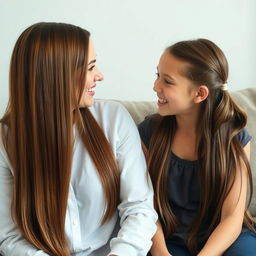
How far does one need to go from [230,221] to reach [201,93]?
0.41 metres

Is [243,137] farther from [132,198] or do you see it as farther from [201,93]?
[132,198]

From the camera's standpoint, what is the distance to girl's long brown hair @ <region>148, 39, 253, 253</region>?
124 centimetres

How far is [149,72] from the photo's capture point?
1.76 meters

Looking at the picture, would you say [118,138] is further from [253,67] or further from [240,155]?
[253,67]

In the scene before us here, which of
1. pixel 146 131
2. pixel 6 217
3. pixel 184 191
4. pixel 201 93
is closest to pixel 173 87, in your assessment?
pixel 201 93

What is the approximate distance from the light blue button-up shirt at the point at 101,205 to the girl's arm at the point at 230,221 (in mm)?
192

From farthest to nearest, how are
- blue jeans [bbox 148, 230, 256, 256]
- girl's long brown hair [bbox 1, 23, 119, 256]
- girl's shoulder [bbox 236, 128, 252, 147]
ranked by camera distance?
girl's shoulder [bbox 236, 128, 252, 147] < blue jeans [bbox 148, 230, 256, 256] < girl's long brown hair [bbox 1, 23, 119, 256]

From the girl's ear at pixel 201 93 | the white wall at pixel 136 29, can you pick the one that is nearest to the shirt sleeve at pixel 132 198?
the girl's ear at pixel 201 93

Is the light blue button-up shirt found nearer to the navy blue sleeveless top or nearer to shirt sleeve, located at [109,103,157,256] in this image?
shirt sleeve, located at [109,103,157,256]

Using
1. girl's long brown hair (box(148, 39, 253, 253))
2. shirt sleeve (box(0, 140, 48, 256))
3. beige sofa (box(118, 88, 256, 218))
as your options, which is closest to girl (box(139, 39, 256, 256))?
girl's long brown hair (box(148, 39, 253, 253))

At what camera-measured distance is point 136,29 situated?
1.69 metres

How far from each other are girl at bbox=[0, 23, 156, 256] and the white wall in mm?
538

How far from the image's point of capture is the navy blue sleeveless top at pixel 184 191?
1.31m

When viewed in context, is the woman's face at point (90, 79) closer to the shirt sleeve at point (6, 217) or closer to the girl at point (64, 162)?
the girl at point (64, 162)
